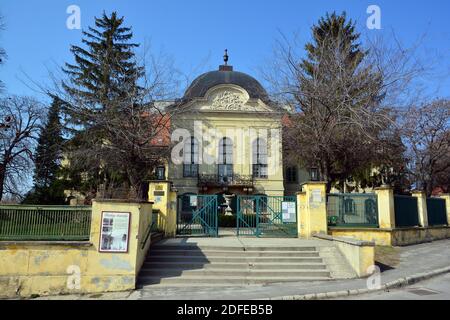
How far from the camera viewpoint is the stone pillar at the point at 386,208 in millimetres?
15617

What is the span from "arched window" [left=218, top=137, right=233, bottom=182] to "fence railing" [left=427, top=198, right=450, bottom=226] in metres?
19.8

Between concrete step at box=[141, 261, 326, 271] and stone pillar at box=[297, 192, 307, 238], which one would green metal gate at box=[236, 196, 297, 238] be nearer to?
stone pillar at box=[297, 192, 307, 238]

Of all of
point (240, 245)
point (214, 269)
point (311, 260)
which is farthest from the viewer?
point (240, 245)

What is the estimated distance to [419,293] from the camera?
8.58 metres

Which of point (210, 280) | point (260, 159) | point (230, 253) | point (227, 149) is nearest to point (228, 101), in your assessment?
point (227, 149)

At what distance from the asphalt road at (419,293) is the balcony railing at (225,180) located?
1037 inches

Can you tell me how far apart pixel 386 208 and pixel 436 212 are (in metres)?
6.18

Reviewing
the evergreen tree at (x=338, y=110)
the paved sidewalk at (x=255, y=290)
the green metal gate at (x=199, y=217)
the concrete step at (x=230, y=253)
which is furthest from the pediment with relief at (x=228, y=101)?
the paved sidewalk at (x=255, y=290)

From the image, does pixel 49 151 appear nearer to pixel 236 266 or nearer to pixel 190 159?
pixel 190 159

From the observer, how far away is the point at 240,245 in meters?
12.5

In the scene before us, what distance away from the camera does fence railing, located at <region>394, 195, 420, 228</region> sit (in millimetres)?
16391
